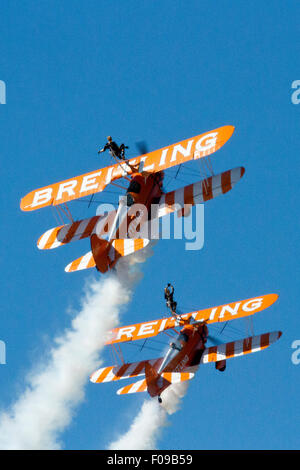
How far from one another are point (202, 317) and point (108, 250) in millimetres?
4363

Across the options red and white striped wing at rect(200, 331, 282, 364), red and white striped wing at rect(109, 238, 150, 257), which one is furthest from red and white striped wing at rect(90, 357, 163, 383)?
red and white striped wing at rect(109, 238, 150, 257)

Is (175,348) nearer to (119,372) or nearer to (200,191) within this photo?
(119,372)

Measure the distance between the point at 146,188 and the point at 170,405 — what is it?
582cm

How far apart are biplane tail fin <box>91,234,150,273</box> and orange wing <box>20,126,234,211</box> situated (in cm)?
202

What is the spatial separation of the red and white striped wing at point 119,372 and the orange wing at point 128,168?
4.77m

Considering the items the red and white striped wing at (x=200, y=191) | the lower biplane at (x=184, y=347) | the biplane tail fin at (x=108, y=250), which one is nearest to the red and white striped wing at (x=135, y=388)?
the lower biplane at (x=184, y=347)

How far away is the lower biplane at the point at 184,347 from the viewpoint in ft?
95.7

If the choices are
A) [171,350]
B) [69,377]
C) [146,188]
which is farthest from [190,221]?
[69,377]

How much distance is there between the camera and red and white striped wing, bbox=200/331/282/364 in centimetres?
2942

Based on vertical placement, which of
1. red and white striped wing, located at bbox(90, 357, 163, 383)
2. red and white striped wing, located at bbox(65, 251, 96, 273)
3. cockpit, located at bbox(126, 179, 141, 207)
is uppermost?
cockpit, located at bbox(126, 179, 141, 207)

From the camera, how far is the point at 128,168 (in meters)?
28.9

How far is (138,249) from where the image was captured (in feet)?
89.9

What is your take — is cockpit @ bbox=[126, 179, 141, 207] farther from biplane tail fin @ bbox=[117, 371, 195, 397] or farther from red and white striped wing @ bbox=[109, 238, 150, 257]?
biplane tail fin @ bbox=[117, 371, 195, 397]
